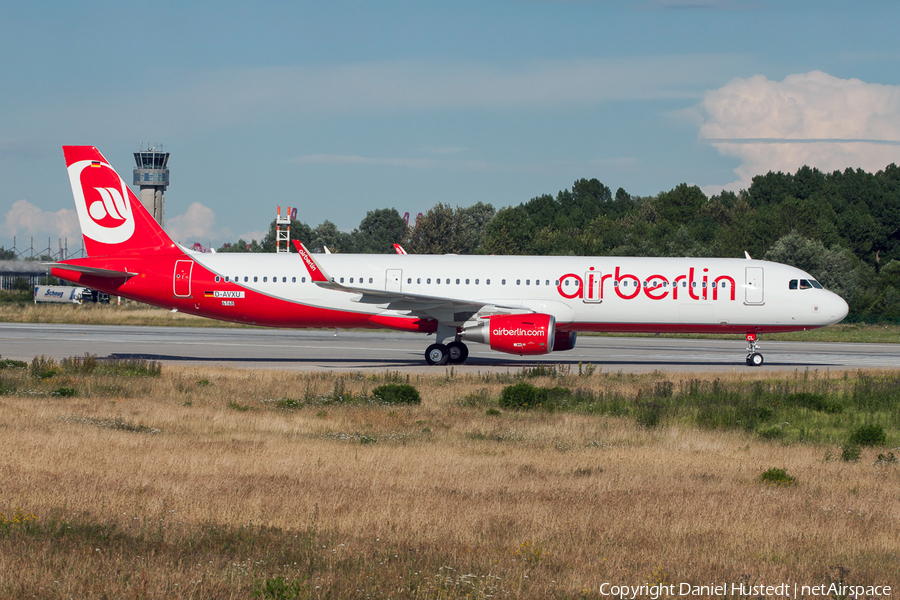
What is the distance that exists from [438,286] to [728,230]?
85.5 metres

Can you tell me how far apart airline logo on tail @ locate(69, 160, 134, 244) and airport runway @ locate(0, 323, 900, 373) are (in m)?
4.87

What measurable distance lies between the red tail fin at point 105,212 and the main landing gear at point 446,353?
10943 millimetres

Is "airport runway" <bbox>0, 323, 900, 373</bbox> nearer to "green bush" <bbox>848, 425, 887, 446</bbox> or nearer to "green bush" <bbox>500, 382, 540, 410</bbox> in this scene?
"green bush" <bbox>500, 382, 540, 410</bbox>

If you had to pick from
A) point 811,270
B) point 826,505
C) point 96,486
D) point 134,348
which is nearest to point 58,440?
point 96,486

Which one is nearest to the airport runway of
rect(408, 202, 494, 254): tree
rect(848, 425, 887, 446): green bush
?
rect(848, 425, 887, 446): green bush

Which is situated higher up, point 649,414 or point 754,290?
point 754,290

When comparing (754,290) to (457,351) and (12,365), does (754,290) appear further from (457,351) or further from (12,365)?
(12,365)

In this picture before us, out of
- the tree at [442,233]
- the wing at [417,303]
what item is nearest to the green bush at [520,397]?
the wing at [417,303]

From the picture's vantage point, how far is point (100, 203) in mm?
32562

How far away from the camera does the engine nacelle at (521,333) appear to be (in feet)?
94.8

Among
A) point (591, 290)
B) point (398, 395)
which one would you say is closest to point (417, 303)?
point (591, 290)

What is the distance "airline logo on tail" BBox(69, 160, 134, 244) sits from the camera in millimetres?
32438

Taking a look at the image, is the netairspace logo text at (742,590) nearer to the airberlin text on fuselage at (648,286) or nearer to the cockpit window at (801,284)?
the airberlin text on fuselage at (648,286)

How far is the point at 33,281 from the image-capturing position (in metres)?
115
